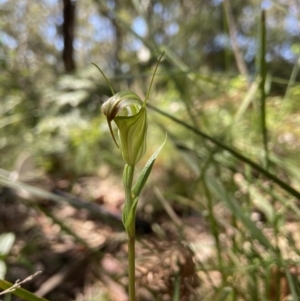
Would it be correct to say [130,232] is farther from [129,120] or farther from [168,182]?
[168,182]

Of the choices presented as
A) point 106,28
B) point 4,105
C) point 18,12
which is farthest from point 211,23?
point 4,105

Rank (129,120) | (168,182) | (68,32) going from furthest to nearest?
(68,32) → (168,182) → (129,120)

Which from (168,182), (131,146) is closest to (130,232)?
(131,146)

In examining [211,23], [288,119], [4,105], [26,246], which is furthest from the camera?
[211,23]

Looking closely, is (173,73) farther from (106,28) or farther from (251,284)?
(106,28)

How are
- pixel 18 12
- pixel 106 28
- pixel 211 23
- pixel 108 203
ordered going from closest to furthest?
1. pixel 108 203
2. pixel 18 12
3. pixel 211 23
4. pixel 106 28

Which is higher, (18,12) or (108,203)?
(18,12)

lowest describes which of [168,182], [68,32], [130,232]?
[130,232]
